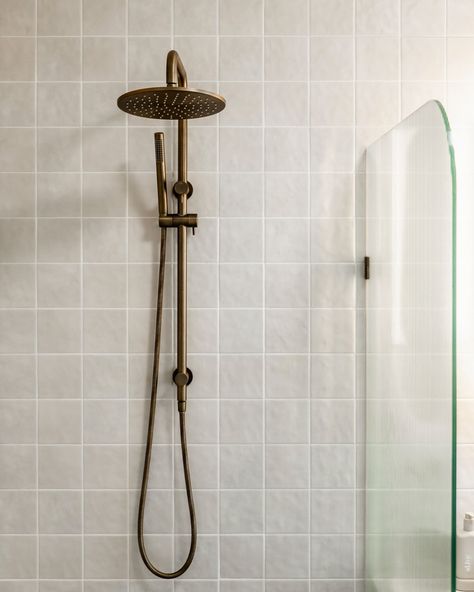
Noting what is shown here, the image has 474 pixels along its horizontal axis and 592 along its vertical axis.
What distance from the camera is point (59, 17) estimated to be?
1.71m

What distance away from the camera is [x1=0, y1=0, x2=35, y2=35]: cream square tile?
1705 mm

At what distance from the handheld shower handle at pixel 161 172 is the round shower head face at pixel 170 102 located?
167 mm

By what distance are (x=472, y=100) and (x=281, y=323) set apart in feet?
2.66

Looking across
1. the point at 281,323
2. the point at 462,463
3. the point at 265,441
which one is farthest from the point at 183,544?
the point at 462,463

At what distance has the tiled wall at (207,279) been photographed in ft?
5.61

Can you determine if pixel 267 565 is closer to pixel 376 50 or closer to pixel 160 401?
pixel 160 401

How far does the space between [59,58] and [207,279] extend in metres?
0.73

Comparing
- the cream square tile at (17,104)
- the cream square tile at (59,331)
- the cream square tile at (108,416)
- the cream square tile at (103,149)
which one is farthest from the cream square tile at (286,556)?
the cream square tile at (17,104)

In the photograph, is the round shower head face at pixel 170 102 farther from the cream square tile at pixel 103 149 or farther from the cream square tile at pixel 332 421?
the cream square tile at pixel 332 421

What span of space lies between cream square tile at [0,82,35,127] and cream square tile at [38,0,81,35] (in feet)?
0.53

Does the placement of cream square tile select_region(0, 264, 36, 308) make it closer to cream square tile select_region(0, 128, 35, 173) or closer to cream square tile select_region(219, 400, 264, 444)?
cream square tile select_region(0, 128, 35, 173)

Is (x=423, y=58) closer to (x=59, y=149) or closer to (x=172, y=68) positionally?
(x=172, y=68)

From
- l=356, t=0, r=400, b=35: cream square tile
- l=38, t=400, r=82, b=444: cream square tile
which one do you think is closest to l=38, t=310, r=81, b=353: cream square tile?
l=38, t=400, r=82, b=444: cream square tile

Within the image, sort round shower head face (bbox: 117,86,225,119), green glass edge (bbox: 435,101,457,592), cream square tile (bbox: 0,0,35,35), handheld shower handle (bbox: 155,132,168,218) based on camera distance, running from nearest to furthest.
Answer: green glass edge (bbox: 435,101,457,592) → round shower head face (bbox: 117,86,225,119) → handheld shower handle (bbox: 155,132,168,218) → cream square tile (bbox: 0,0,35,35)
